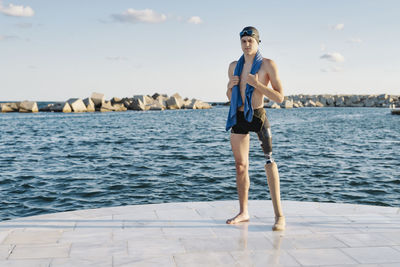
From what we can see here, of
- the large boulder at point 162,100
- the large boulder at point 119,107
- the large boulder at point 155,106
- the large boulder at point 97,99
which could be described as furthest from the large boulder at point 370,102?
the large boulder at point 97,99

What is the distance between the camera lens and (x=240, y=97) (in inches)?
168

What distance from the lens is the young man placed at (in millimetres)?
4062

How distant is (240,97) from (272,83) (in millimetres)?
370

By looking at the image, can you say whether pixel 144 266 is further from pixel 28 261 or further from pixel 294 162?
pixel 294 162

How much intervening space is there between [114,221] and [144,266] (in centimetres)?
141

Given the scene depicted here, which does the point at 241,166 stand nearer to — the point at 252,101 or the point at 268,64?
the point at 252,101

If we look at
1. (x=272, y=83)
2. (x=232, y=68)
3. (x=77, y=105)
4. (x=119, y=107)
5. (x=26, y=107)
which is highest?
(x=232, y=68)

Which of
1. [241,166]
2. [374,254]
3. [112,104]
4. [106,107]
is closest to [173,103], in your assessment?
[112,104]

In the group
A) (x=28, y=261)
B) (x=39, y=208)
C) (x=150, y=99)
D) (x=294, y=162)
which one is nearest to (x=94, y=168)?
(x=39, y=208)

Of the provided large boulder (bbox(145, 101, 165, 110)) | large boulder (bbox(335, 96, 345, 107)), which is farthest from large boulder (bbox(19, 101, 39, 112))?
large boulder (bbox(335, 96, 345, 107))

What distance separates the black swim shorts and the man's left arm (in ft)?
0.67

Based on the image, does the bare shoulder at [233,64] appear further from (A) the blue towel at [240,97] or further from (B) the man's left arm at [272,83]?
(B) the man's left arm at [272,83]

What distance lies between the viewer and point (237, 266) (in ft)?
10.5

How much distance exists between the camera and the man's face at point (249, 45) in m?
4.13
